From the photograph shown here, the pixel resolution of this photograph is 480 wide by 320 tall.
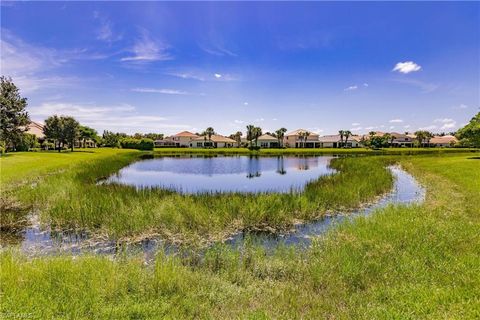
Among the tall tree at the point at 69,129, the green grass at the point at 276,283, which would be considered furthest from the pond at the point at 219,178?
the tall tree at the point at 69,129

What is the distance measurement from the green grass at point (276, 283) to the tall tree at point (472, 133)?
139 feet

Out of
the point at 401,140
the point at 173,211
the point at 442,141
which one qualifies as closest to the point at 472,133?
the point at 173,211

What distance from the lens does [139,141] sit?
3369 inches

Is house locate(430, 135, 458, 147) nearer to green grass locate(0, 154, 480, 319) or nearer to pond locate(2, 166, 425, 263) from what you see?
pond locate(2, 166, 425, 263)

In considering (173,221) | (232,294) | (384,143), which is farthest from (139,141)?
(232,294)

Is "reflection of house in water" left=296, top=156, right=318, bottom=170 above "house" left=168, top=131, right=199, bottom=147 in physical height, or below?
below

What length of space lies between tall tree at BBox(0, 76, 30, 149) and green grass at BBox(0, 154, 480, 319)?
38.9 m

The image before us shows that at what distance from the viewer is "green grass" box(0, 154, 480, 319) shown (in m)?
5.16

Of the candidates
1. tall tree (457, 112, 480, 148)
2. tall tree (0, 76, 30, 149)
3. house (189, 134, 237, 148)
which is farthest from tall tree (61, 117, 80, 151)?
tall tree (457, 112, 480, 148)

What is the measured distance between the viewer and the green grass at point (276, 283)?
516cm

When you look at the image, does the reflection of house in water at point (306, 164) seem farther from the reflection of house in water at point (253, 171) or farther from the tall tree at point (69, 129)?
the tall tree at point (69, 129)

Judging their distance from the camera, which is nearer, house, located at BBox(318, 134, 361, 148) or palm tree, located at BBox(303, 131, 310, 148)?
palm tree, located at BBox(303, 131, 310, 148)

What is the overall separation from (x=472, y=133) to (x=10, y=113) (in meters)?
62.7

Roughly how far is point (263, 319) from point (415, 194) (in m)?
17.2
